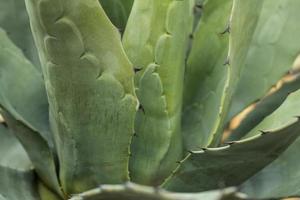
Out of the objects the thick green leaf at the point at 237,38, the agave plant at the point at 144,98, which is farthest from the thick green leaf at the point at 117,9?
the thick green leaf at the point at 237,38

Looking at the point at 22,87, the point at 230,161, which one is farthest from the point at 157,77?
the point at 22,87

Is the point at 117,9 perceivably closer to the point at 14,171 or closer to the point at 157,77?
the point at 157,77

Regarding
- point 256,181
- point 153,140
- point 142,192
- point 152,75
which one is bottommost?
point 256,181

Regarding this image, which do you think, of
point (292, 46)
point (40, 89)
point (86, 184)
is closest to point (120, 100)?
point (86, 184)

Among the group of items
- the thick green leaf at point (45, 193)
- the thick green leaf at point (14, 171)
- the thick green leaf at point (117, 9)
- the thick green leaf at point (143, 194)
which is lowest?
the thick green leaf at point (45, 193)

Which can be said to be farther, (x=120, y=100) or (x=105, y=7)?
(x=105, y=7)

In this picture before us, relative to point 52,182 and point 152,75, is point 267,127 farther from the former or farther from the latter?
point 52,182

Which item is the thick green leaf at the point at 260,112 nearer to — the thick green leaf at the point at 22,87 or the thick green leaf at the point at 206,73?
the thick green leaf at the point at 206,73
